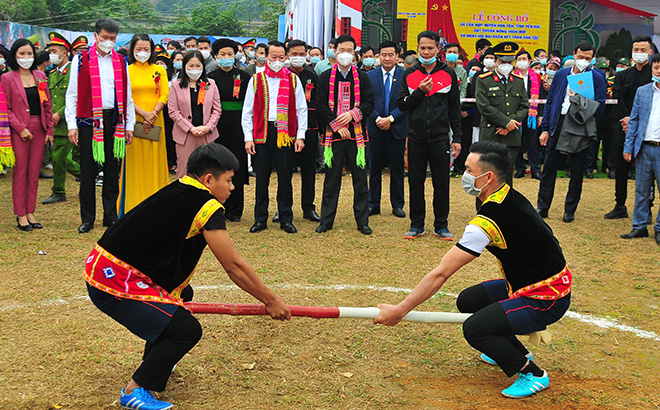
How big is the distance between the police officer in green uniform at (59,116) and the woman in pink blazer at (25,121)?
1720 mm

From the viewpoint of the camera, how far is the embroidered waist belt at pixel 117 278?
12.5 ft

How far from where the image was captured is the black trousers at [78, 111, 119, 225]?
8016 mm

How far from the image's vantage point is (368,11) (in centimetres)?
1967

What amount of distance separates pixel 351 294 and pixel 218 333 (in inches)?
55.0

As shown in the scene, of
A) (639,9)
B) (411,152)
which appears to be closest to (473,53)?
(639,9)

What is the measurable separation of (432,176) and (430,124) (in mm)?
629

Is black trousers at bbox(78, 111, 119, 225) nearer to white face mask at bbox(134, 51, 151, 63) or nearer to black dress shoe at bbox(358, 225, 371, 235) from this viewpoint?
white face mask at bbox(134, 51, 151, 63)

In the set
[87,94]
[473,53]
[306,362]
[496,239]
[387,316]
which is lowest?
[306,362]

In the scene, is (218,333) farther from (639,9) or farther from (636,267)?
(639,9)

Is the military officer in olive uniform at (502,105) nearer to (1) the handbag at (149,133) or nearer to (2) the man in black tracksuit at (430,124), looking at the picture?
(2) the man in black tracksuit at (430,124)

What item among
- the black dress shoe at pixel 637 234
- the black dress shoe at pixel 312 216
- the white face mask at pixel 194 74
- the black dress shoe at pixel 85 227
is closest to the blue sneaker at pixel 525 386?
the black dress shoe at pixel 637 234

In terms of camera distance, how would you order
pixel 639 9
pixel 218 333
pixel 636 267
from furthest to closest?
pixel 639 9, pixel 636 267, pixel 218 333

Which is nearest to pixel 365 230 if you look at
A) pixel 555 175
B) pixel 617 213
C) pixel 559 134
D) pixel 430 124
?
pixel 430 124

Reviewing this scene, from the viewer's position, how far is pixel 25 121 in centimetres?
812
